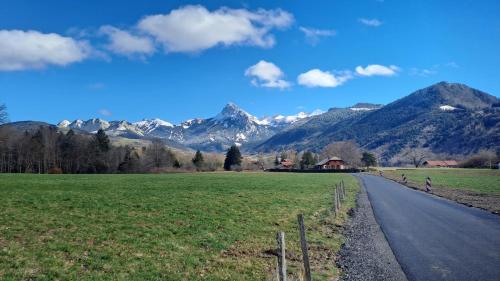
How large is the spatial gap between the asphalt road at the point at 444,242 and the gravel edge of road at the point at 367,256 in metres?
0.38

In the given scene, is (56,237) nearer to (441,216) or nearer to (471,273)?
(471,273)

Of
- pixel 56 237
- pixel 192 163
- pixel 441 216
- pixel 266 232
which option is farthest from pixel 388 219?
pixel 192 163

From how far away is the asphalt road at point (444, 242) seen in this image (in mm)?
13164

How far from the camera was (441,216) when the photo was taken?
26.8 meters

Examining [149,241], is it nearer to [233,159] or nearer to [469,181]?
[469,181]

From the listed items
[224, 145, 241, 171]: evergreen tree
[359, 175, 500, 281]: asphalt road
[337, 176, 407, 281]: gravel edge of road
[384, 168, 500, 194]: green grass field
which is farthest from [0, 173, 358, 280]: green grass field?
[224, 145, 241, 171]: evergreen tree

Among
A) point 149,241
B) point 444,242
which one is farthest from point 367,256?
point 149,241

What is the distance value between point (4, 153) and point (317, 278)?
12611 centimetres

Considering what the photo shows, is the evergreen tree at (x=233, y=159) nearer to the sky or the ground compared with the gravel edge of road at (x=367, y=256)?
nearer to the sky

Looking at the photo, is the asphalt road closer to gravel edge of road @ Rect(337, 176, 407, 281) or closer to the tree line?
gravel edge of road @ Rect(337, 176, 407, 281)

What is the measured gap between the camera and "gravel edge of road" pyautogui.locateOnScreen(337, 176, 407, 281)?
13059mm

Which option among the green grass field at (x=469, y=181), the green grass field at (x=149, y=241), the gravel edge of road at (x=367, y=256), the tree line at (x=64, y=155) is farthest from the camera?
the tree line at (x=64, y=155)

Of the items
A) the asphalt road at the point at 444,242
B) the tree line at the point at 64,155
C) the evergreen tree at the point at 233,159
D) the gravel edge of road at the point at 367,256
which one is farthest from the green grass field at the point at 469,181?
the tree line at the point at 64,155

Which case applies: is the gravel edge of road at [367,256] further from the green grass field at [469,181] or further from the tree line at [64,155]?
the tree line at [64,155]
